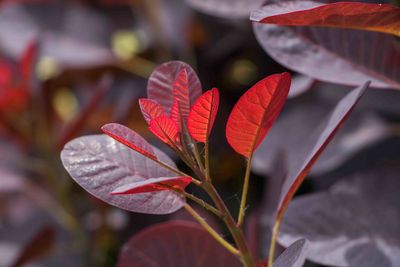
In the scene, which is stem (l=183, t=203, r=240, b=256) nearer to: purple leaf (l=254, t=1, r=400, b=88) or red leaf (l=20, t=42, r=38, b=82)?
purple leaf (l=254, t=1, r=400, b=88)

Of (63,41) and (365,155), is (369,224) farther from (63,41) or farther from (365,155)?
(63,41)

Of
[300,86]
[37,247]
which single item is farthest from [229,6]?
[37,247]

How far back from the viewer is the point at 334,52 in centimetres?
62

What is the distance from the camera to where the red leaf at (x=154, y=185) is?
428 millimetres

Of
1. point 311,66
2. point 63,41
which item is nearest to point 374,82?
point 311,66

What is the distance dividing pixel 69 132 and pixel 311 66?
0.38 m

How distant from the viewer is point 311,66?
23.8 inches

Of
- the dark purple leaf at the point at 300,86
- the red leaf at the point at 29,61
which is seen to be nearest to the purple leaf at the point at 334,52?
the dark purple leaf at the point at 300,86

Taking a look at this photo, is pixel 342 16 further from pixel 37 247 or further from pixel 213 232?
pixel 37 247

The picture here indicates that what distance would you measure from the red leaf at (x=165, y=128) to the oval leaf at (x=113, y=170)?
0.04m

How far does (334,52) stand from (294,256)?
230 mm

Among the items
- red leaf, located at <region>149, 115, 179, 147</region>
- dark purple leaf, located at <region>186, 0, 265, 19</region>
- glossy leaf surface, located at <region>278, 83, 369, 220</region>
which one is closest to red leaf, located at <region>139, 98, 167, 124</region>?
red leaf, located at <region>149, 115, 179, 147</region>

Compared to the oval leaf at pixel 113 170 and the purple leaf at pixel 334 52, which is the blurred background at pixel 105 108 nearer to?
the purple leaf at pixel 334 52

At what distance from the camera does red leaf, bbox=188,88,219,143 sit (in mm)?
453
